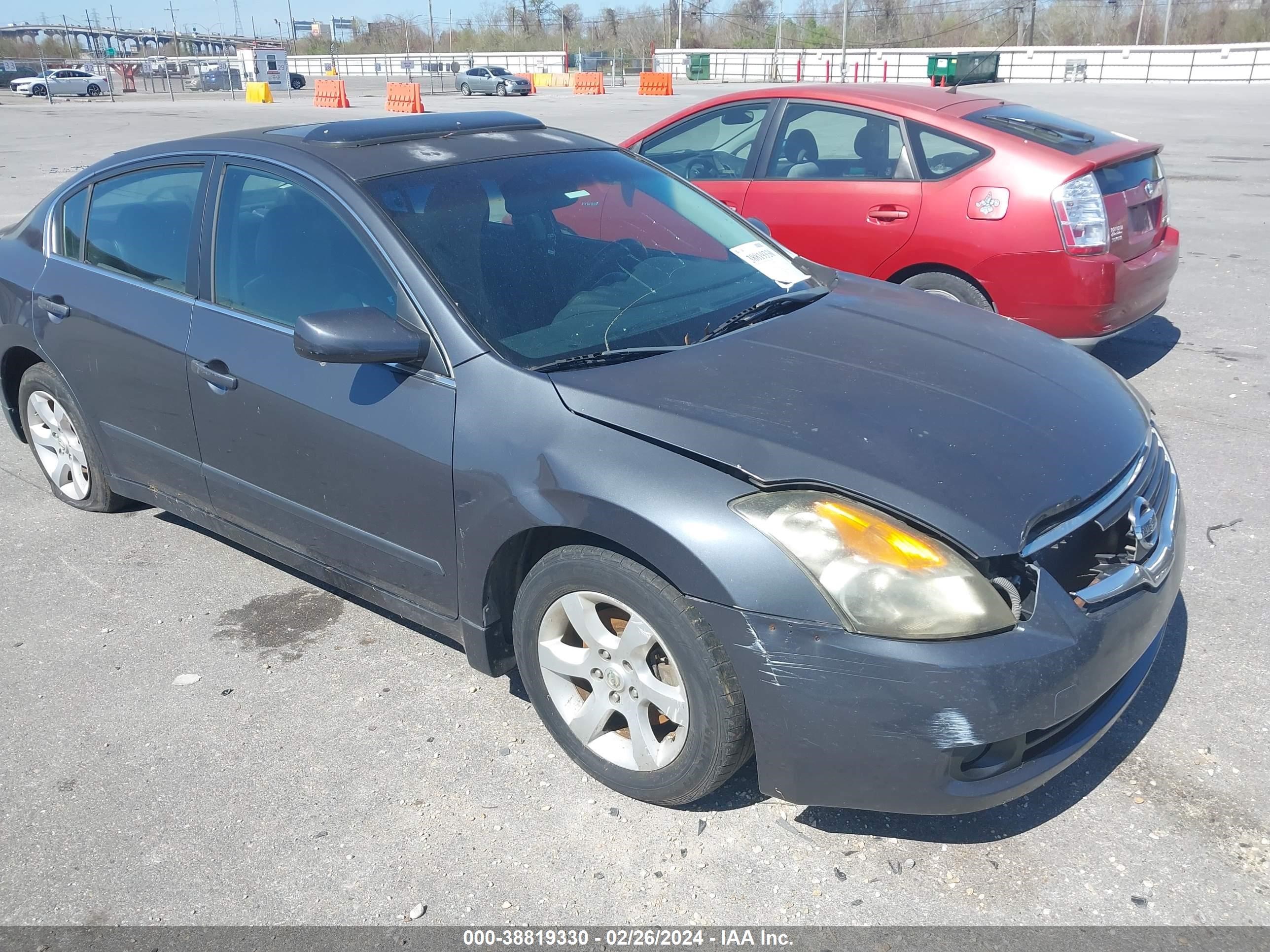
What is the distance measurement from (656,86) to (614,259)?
3782 centimetres

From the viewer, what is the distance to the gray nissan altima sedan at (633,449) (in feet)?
7.59

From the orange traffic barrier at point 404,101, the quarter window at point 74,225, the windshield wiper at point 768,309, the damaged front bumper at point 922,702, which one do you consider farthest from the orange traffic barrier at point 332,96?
the damaged front bumper at point 922,702

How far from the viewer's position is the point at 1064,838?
2.60m

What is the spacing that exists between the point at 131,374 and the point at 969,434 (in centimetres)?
303

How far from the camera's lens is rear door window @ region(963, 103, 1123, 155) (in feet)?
18.4

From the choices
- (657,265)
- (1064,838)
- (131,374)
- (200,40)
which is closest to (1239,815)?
(1064,838)

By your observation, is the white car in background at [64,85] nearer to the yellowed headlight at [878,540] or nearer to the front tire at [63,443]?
the front tire at [63,443]

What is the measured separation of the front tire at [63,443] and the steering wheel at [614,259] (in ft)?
7.76

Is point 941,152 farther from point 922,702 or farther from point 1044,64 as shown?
point 1044,64

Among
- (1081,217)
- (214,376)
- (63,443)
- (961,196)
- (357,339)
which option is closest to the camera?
(357,339)

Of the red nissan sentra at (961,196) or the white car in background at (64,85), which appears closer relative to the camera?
the red nissan sentra at (961,196)

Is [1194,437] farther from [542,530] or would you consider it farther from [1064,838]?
[542,530]

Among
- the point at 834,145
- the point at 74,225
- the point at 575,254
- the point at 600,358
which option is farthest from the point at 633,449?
the point at 834,145

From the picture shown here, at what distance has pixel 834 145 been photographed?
6.14 m
